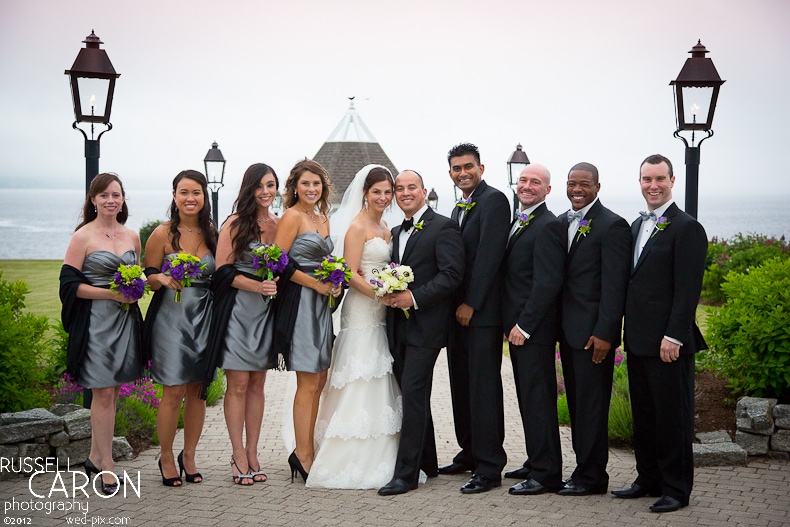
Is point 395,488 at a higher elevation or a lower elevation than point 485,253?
lower

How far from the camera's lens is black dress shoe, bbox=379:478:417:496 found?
6.40 meters

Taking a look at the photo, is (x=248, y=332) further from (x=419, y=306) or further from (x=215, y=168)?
(x=215, y=168)

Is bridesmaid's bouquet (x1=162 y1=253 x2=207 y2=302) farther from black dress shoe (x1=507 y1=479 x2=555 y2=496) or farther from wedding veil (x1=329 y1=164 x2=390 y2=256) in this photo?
black dress shoe (x1=507 y1=479 x2=555 y2=496)

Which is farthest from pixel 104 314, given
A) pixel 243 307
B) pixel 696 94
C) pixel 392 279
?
pixel 696 94

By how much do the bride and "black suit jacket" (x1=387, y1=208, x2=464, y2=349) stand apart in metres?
0.31

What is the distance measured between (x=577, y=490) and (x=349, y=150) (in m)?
44.1

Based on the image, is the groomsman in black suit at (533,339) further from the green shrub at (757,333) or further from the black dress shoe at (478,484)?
the green shrub at (757,333)

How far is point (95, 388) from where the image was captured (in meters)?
6.41

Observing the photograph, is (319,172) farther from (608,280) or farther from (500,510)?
(500,510)

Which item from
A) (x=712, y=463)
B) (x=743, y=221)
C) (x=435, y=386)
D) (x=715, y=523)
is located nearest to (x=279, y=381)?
(x=435, y=386)

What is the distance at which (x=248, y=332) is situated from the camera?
6.62m

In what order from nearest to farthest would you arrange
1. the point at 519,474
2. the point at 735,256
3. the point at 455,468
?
1. the point at 519,474
2. the point at 455,468
3. the point at 735,256

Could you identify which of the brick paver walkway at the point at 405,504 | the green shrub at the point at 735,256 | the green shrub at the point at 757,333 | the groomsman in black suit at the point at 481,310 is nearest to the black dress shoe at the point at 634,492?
the brick paver walkway at the point at 405,504

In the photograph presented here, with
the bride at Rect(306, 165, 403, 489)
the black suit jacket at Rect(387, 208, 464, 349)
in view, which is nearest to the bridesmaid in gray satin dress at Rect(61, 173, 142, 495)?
the bride at Rect(306, 165, 403, 489)
